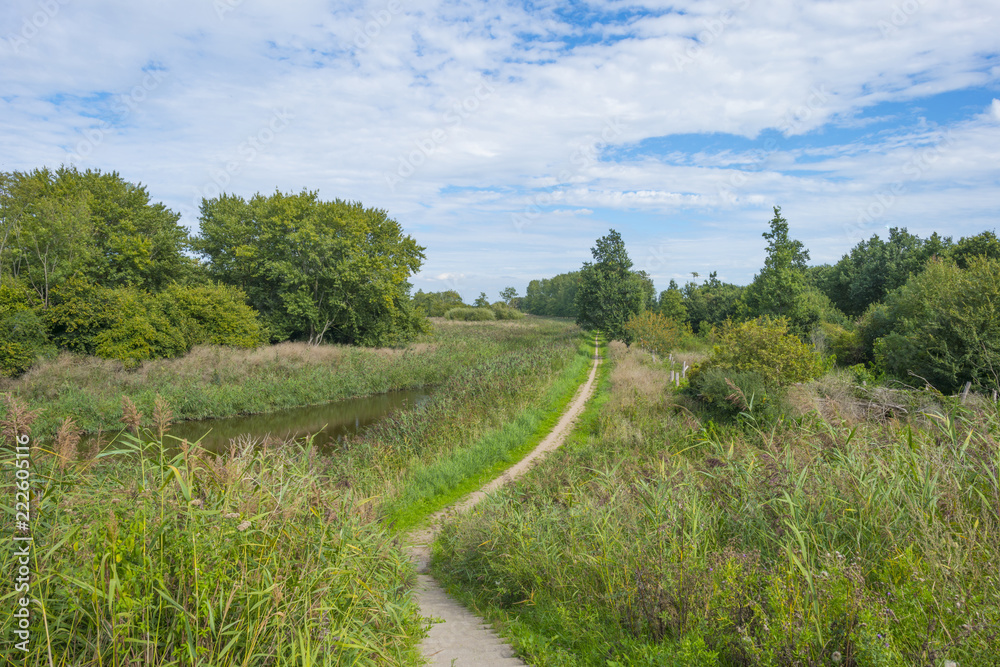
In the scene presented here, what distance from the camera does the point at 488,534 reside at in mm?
6059

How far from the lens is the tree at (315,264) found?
96.2ft

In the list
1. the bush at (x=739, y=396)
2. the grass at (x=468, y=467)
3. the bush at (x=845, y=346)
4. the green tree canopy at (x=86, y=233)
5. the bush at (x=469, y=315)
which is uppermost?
the green tree canopy at (x=86, y=233)

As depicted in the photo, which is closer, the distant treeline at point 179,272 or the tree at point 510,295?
the distant treeline at point 179,272

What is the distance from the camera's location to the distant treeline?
67.5 feet

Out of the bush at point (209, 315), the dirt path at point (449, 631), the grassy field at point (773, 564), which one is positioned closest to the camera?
the grassy field at point (773, 564)

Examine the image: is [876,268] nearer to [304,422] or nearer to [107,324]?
[304,422]

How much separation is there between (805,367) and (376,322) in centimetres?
2530

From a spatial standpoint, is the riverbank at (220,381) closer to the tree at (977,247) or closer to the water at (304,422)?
the water at (304,422)

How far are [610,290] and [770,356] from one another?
25.1 meters

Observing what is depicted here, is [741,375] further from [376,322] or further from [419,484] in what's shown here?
[376,322]

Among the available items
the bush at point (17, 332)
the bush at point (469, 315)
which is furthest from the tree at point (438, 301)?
the bush at point (17, 332)

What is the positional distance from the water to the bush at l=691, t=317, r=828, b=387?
1070 cm

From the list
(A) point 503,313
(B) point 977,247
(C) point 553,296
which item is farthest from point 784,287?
(C) point 553,296

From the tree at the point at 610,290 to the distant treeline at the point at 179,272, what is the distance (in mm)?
13222
